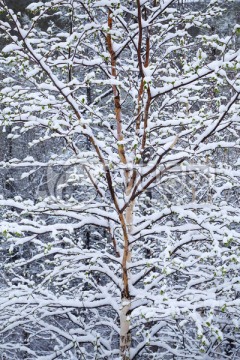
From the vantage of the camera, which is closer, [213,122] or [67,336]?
[213,122]

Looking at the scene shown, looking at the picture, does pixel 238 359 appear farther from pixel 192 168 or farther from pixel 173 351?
pixel 192 168

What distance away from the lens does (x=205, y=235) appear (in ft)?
14.1

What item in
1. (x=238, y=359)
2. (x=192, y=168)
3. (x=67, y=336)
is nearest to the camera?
(x=192, y=168)

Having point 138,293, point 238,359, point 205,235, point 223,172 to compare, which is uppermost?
point 223,172

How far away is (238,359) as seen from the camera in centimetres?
611

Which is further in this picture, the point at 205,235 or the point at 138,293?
the point at 138,293

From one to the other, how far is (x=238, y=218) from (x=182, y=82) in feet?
Answer: 5.32

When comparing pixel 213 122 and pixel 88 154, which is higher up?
pixel 213 122

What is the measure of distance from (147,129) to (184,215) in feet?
3.55

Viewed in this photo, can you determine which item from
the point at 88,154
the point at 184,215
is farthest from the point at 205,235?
the point at 88,154

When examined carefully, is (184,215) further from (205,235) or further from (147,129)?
(147,129)

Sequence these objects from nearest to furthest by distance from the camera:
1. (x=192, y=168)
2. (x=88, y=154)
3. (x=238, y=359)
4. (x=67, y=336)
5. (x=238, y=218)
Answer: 1. (x=238, y=218)
2. (x=88, y=154)
3. (x=192, y=168)
4. (x=67, y=336)
5. (x=238, y=359)

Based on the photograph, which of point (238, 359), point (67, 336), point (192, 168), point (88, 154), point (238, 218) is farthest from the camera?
point (238, 359)

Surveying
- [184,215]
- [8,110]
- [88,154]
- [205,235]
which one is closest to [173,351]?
[205,235]
